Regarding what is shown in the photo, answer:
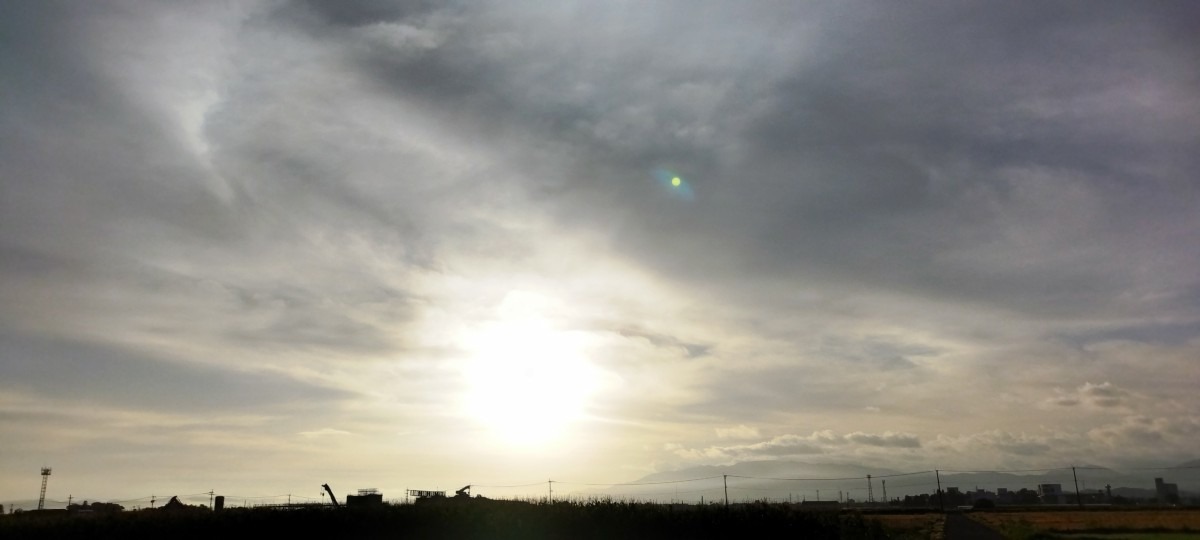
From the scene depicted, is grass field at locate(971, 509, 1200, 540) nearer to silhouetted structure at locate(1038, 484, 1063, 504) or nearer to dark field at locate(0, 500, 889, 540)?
dark field at locate(0, 500, 889, 540)

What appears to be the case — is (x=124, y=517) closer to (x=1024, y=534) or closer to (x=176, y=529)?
(x=176, y=529)

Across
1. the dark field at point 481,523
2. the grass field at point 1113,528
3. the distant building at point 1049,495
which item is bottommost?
the distant building at point 1049,495

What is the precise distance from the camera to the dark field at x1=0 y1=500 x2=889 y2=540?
3027 cm

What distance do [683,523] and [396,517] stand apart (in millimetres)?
13377

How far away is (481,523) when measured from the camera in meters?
32.6

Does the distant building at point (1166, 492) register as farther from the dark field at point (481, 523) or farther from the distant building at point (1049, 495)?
the dark field at point (481, 523)

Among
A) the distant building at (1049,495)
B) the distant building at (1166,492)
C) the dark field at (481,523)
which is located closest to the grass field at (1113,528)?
the dark field at (481,523)

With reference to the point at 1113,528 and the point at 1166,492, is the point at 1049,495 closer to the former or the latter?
the point at 1166,492

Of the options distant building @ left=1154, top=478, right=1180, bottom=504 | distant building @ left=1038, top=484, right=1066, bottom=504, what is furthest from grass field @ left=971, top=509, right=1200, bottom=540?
distant building @ left=1038, top=484, right=1066, bottom=504

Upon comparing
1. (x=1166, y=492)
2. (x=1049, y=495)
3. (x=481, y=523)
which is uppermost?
(x=481, y=523)

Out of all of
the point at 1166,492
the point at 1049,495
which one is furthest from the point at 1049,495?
the point at 1166,492

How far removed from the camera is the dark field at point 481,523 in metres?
30.3

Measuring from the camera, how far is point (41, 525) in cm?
2964

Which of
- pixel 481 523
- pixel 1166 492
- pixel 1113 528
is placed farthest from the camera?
pixel 1166 492
